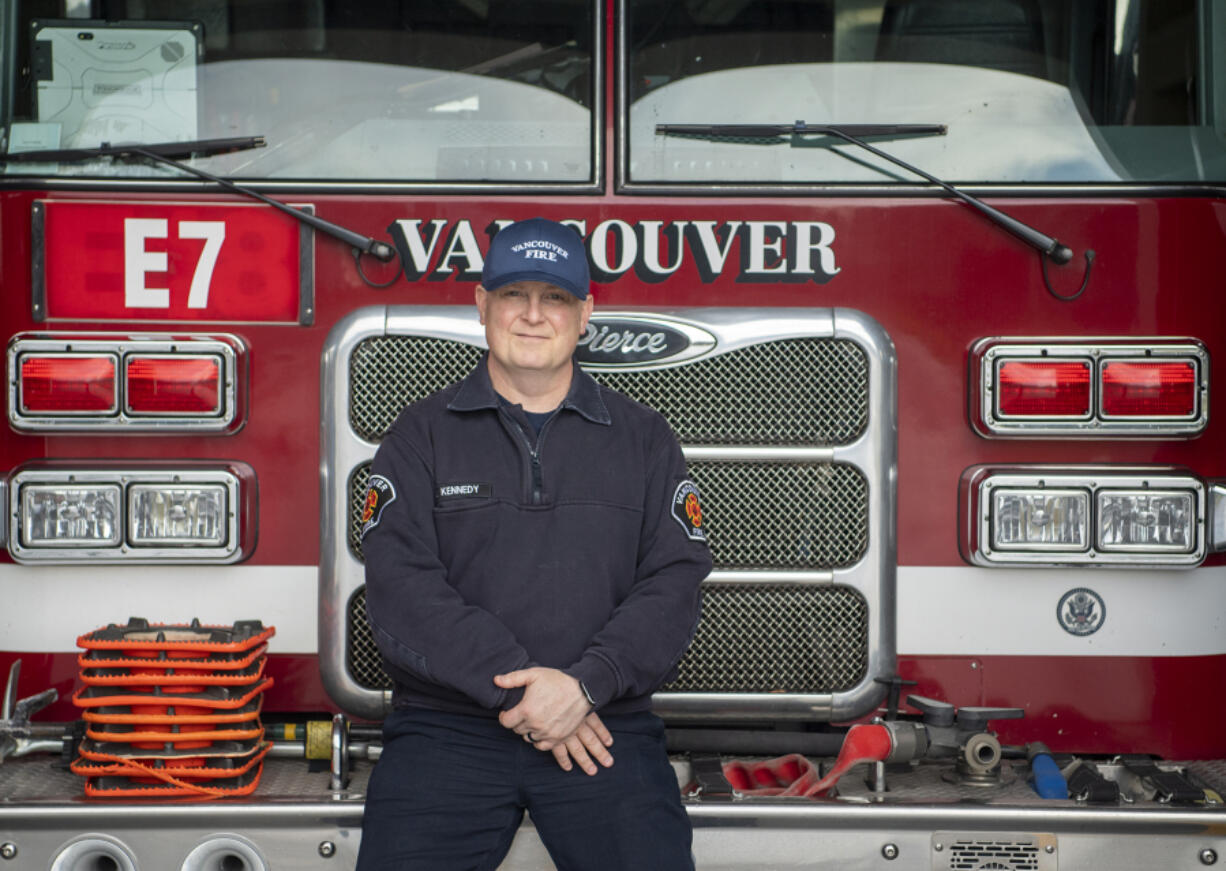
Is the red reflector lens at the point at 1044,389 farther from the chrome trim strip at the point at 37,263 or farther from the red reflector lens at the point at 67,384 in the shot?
the chrome trim strip at the point at 37,263

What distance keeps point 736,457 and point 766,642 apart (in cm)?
44

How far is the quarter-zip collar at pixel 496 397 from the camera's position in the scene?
2.77 meters

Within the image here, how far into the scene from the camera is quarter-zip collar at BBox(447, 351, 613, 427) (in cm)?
277

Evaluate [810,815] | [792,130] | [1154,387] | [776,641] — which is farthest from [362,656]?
[1154,387]

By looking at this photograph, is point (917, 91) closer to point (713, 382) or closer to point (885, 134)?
point (885, 134)

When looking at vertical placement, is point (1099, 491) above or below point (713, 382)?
below

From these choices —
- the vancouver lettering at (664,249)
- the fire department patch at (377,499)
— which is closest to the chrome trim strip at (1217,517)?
the vancouver lettering at (664,249)

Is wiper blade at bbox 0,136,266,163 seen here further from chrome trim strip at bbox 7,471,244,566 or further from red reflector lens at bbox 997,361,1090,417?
red reflector lens at bbox 997,361,1090,417

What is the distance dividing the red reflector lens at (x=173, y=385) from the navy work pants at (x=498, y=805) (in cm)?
91

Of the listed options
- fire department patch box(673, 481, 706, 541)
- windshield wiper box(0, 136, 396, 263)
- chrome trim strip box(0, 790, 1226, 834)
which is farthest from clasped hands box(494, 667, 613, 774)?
windshield wiper box(0, 136, 396, 263)

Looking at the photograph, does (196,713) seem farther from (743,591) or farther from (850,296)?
(850,296)

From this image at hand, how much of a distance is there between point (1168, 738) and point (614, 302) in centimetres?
164

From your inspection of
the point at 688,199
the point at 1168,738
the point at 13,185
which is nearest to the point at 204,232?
the point at 13,185

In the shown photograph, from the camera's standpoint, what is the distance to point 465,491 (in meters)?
2.72
